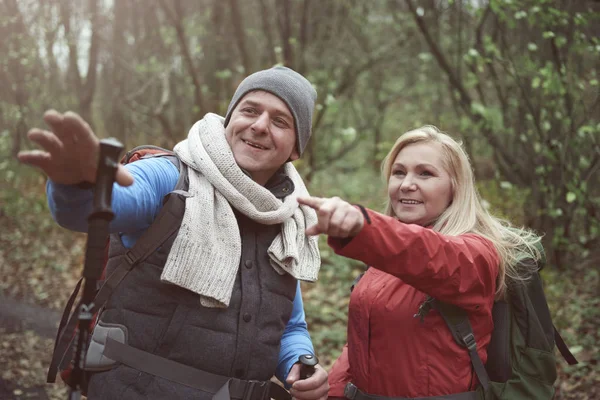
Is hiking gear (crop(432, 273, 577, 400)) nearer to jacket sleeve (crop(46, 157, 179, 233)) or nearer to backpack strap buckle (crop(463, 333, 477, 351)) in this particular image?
backpack strap buckle (crop(463, 333, 477, 351))

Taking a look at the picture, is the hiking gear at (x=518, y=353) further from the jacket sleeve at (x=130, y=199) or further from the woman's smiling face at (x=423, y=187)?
the jacket sleeve at (x=130, y=199)

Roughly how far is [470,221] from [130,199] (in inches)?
60.6

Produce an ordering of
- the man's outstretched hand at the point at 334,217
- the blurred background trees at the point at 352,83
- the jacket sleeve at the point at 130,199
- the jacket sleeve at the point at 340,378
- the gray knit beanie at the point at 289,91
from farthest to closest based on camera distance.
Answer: the blurred background trees at the point at 352,83 < the jacket sleeve at the point at 340,378 < the gray knit beanie at the point at 289,91 < the man's outstretched hand at the point at 334,217 < the jacket sleeve at the point at 130,199

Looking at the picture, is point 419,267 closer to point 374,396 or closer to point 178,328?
point 374,396

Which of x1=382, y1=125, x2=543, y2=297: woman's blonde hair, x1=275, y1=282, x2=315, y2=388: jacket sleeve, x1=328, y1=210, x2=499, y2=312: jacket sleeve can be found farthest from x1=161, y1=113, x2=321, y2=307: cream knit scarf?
x1=382, y1=125, x2=543, y2=297: woman's blonde hair

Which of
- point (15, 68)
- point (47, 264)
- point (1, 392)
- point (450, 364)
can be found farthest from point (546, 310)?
point (15, 68)

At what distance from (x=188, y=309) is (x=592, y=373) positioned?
4.50 m

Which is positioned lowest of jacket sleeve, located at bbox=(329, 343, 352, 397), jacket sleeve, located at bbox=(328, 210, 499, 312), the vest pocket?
jacket sleeve, located at bbox=(329, 343, 352, 397)

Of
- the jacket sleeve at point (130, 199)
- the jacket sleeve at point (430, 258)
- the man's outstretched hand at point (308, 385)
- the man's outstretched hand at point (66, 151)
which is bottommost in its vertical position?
the man's outstretched hand at point (308, 385)

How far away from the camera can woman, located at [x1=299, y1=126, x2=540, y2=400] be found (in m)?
2.02

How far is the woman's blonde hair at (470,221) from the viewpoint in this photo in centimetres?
254

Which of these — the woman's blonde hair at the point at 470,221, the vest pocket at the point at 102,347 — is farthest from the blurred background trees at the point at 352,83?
the vest pocket at the point at 102,347

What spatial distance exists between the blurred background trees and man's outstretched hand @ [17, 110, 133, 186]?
265 cm

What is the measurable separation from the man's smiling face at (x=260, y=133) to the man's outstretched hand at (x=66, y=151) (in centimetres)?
90
